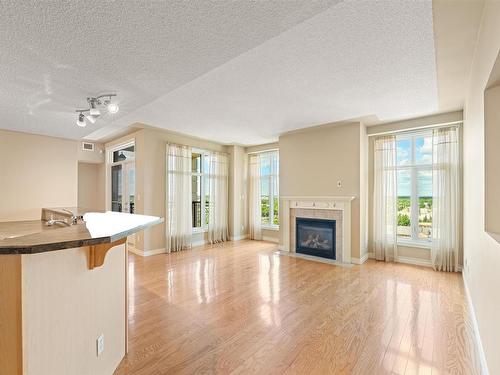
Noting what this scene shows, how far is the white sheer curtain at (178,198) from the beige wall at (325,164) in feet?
7.45

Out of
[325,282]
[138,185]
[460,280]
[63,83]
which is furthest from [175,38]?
[460,280]

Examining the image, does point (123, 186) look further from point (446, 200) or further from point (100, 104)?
point (446, 200)

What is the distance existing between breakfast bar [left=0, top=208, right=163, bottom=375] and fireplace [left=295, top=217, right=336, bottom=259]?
163 inches

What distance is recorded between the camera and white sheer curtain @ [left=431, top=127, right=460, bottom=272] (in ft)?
13.7

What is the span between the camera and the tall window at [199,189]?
6.41 metres

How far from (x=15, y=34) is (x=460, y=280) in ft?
18.7

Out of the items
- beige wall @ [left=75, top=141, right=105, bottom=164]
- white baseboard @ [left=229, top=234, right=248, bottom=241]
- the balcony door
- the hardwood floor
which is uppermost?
beige wall @ [left=75, top=141, right=105, bottom=164]

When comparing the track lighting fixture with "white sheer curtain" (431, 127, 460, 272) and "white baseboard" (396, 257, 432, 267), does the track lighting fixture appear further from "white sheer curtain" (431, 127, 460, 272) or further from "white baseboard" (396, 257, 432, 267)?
"white baseboard" (396, 257, 432, 267)

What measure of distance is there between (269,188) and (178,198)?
2.56 meters

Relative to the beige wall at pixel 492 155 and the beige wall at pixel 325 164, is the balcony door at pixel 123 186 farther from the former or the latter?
the beige wall at pixel 492 155

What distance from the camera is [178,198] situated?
5738mm

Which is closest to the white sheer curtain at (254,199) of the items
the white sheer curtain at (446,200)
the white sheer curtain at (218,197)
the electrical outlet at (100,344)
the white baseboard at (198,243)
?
the white sheer curtain at (218,197)

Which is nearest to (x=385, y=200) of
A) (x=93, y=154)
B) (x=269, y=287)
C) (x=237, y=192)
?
(x=269, y=287)

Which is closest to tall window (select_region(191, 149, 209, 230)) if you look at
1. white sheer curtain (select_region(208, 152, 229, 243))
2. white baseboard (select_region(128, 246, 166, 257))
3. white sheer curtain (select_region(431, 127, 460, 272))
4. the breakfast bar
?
white sheer curtain (select_region(208, 152, 229, 243))
